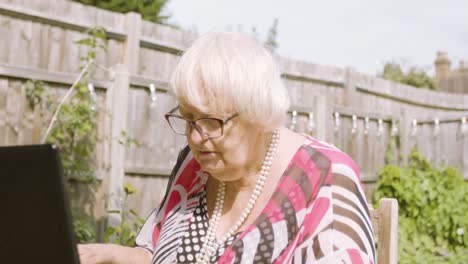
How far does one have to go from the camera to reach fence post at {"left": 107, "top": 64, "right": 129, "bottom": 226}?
4195mm

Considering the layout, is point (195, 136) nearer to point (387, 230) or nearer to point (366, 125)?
point (387, 230)

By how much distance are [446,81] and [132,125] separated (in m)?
16.7

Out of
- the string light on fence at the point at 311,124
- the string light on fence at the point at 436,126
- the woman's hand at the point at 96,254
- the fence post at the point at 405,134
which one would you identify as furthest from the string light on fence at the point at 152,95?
the string light on fence at the point at 436,126

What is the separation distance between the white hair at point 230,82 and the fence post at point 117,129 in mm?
2768

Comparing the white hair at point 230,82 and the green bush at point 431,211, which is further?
the green bush at point 431,211

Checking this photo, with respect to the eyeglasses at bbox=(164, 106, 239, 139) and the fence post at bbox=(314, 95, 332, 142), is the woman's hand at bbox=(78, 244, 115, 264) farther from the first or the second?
the fence post at bbox=(314, 95, 332, 142)

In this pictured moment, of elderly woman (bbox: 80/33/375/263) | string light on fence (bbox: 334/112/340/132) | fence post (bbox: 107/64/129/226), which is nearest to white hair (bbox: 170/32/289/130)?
elderly woman (bbox: 80/33/375/263)

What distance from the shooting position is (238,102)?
1.46 meters

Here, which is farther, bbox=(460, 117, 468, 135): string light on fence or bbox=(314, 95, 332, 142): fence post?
bbox=(460, 117, 468, 135): string light on fence

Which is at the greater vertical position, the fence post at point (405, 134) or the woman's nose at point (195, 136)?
the fence post at point (405, 134)

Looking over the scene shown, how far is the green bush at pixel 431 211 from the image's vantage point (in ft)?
19.2

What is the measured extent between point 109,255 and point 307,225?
1.85 ft

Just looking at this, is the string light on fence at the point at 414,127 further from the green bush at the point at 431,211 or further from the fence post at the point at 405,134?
the green bush at the point at 431,211

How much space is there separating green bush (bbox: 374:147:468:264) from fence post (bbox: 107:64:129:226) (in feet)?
8.95
